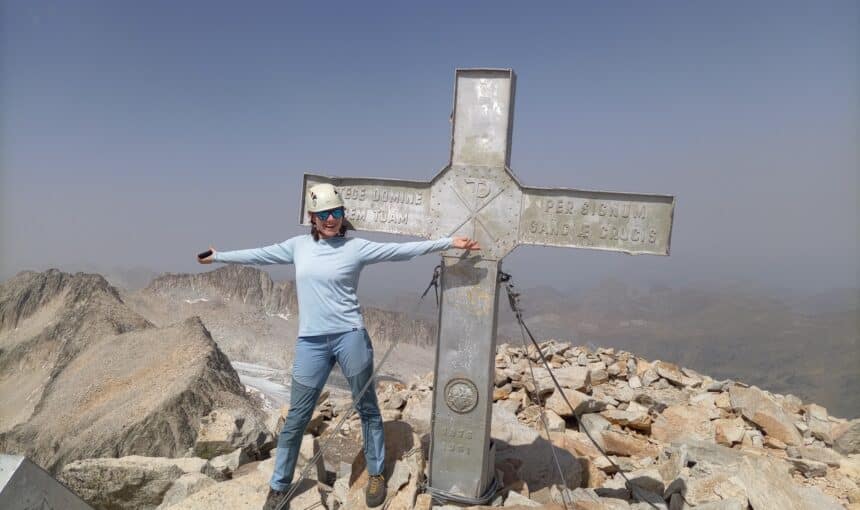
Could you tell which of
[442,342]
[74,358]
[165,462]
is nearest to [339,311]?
[442,342]

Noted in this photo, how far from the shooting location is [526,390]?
7.30m

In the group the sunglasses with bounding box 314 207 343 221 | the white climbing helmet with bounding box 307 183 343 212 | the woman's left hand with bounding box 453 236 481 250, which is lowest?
the woman's left hand with bounding box 453 236 481 250

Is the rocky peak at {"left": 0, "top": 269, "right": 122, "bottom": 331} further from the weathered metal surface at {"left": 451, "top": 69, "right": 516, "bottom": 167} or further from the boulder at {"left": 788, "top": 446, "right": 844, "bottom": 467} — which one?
the boulder at {"left": 788, "top": 446, "right": 844, "bottom": 467}

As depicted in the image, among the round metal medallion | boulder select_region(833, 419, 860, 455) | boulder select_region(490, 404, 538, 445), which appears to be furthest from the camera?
boulder select_region(833, 419, 860, 455)

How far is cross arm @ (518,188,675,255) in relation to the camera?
4.09 m

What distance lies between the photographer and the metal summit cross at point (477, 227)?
13.9 ft

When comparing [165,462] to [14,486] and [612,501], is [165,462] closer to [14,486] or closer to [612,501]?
[14,486]

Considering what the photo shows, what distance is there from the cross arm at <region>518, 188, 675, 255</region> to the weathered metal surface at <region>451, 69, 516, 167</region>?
0.45 meters

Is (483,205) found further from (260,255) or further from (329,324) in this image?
(260,255)

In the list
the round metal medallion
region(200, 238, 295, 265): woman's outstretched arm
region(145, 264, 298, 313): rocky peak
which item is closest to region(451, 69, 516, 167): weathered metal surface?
region(200, 238, 295, 265): woman's outstretched arm

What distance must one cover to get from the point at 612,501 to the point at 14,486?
4.08 meters

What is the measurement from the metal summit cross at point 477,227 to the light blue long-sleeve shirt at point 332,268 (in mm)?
426

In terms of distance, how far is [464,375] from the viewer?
4500 mm

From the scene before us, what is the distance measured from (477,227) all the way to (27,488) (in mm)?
3319
